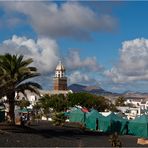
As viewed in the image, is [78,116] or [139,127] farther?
[78,116]

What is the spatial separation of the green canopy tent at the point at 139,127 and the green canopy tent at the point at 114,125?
0.62 metres

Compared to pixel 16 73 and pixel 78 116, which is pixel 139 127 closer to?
pixel 16 73

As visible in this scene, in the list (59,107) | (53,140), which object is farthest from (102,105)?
(53,140)

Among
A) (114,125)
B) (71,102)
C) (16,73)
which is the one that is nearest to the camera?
(16,73)

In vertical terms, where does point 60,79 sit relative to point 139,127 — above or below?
above

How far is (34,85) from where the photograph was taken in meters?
36.8

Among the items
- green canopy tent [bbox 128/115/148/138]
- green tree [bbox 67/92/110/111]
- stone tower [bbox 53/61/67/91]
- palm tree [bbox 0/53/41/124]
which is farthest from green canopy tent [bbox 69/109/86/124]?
stone tower [bbox 53/61/67/91]

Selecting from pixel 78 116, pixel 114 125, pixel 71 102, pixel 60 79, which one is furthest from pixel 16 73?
pixel 60 79

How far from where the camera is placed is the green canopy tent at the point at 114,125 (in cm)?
4325

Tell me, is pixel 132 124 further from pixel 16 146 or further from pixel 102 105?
pixel 102 105

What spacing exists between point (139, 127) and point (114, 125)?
3.51m

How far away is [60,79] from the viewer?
642ft

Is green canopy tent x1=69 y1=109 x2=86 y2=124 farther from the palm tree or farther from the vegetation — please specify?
the vegetation

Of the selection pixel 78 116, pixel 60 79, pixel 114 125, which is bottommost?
pixel 114 125
